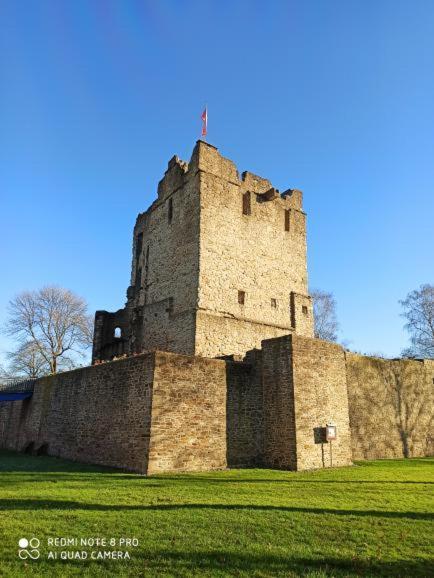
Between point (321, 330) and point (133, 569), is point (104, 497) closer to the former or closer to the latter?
point (133, 569)

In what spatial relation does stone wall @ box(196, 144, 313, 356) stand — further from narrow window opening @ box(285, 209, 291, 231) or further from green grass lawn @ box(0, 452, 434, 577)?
green grass lawn @ box(0, 452, 434, 577)

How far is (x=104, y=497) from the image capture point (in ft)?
25.6

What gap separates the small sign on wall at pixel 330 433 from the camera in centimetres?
1319

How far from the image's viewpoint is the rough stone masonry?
41.0 ft

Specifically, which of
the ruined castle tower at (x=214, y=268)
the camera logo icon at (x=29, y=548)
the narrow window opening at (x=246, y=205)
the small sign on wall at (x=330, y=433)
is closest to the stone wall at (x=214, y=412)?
the small sign on wall at (x=330, y=433)

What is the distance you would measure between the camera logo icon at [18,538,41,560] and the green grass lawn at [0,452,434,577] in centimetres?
8

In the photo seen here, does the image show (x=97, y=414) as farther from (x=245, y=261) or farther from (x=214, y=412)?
(x=245, y=261)

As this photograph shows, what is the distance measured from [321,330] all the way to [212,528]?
101 feet

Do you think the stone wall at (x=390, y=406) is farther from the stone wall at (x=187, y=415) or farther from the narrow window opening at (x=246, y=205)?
the narrow window opening at (x=246, y=205)

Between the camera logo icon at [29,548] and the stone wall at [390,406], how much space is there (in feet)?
45.1

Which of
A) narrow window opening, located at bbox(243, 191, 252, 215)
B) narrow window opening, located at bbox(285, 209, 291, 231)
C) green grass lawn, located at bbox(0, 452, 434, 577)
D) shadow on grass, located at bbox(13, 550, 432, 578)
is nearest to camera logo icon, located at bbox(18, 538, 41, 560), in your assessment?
green grass lawn, located at bbox(0, 452, 434, 577)

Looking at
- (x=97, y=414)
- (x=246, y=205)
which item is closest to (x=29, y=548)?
(x=97, y=414)

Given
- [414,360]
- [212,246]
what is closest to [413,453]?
[414,360]

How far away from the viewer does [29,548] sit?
16.4 ft
